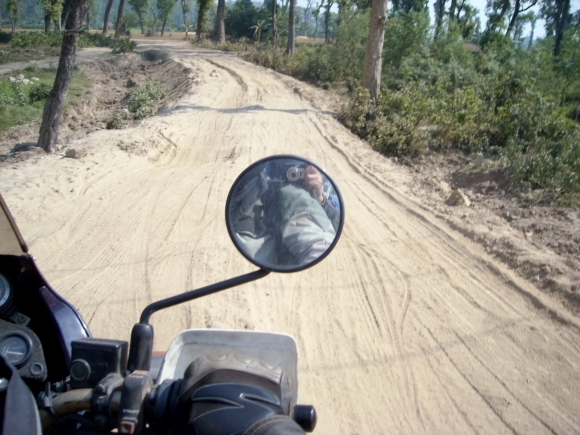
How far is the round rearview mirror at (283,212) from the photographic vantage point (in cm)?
185

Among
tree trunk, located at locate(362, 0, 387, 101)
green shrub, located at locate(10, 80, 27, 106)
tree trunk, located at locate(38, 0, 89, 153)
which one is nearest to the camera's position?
tree trunk, located at locate(38, 0, 89, 153)

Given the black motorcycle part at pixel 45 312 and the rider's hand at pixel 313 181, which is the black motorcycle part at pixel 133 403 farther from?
the rider's hand at pixel 313 181

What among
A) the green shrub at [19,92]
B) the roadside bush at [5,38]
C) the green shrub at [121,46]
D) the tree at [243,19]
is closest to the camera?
the green shrub at [19,92]

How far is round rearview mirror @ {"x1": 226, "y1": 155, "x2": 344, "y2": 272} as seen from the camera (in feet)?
6.07

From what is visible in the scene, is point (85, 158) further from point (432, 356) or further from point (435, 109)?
point (435, 109)

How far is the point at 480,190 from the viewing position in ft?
31.8

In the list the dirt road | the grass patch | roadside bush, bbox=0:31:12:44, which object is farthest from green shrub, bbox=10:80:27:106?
roadside bush, bbox=0:31:12:44

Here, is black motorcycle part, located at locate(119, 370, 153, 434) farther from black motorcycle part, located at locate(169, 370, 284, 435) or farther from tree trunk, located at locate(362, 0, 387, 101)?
tree trunk, located at locate(362, 0, 387, 101)

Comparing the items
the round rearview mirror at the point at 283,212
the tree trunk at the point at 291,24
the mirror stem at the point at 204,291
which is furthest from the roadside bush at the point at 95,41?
the mirror stem at the point at 204,291

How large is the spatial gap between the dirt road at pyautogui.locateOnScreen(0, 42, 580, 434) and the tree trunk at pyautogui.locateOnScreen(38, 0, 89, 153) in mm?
1452

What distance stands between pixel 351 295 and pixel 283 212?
155 inches

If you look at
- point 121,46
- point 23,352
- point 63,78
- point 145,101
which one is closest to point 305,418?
point 23,352

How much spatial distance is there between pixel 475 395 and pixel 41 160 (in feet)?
27.2

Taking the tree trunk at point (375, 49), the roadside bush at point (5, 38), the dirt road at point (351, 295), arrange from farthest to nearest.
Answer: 1. the roadside bush at point (5, 38)
2. the tree trunk at point (375, 49)
3. the dirt road at point (351, 295)
